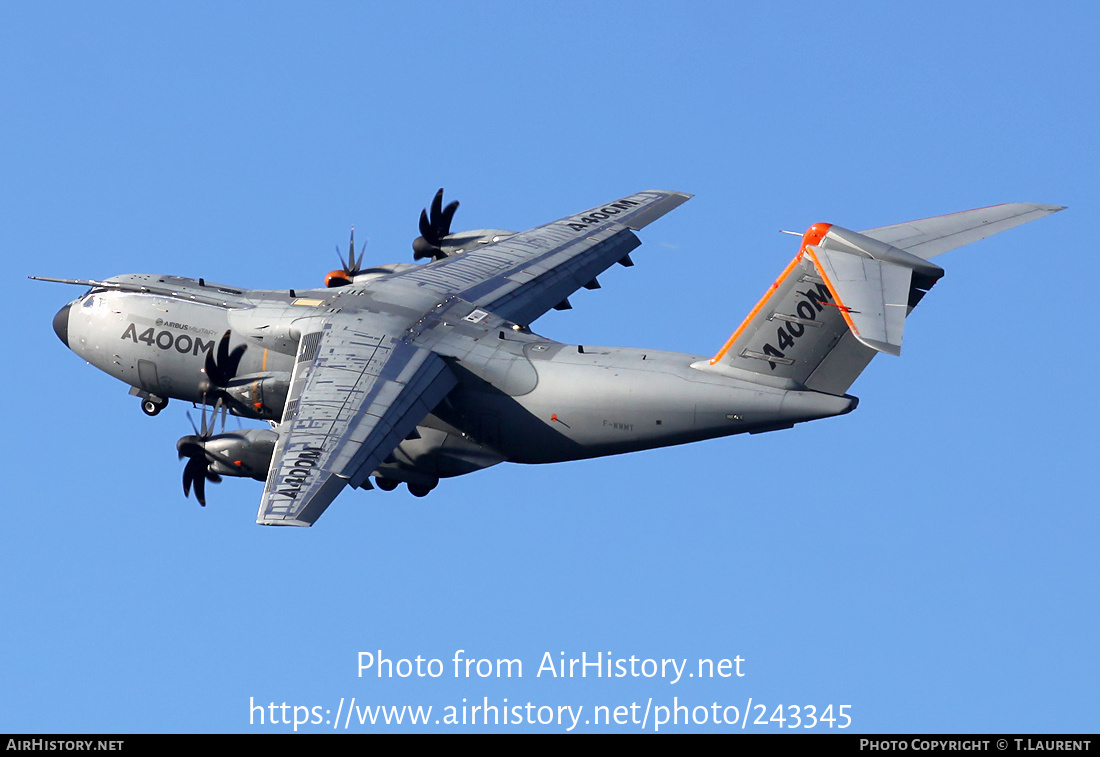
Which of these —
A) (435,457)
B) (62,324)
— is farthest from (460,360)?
(62,324)

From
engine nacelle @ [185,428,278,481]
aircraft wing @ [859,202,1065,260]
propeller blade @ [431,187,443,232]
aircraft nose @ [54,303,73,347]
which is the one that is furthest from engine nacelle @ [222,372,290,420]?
aircraft wing @ [859,202,1065,260]

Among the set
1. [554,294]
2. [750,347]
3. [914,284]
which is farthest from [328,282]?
[914,284]

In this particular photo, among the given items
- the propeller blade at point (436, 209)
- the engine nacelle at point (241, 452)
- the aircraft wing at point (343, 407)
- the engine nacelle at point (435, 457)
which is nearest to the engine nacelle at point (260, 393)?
the aircraft wing at point (343, 407)

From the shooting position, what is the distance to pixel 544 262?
47094mm

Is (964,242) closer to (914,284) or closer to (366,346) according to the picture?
(914,284)

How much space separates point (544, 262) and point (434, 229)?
5.19 metres

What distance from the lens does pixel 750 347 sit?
127ft

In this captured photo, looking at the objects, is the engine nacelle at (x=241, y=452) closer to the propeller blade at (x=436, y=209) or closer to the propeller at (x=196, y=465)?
the propeller at (x=196, y=465)

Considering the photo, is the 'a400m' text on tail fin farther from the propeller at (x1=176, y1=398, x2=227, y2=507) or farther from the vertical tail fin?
the propeller at (x1=176, y1=398, x2=227, y2=507)

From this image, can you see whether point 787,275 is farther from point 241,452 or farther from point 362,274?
point 362,274

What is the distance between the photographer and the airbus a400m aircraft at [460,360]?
3616cm

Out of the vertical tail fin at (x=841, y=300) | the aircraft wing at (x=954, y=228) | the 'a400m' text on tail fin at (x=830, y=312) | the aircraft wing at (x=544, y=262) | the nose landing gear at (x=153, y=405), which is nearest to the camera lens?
the 'a400m' text on tail fin at (x=830, y=312)

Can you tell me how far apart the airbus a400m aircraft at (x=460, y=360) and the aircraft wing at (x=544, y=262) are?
83 mm

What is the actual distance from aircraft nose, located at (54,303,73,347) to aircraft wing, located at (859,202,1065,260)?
903 inches
